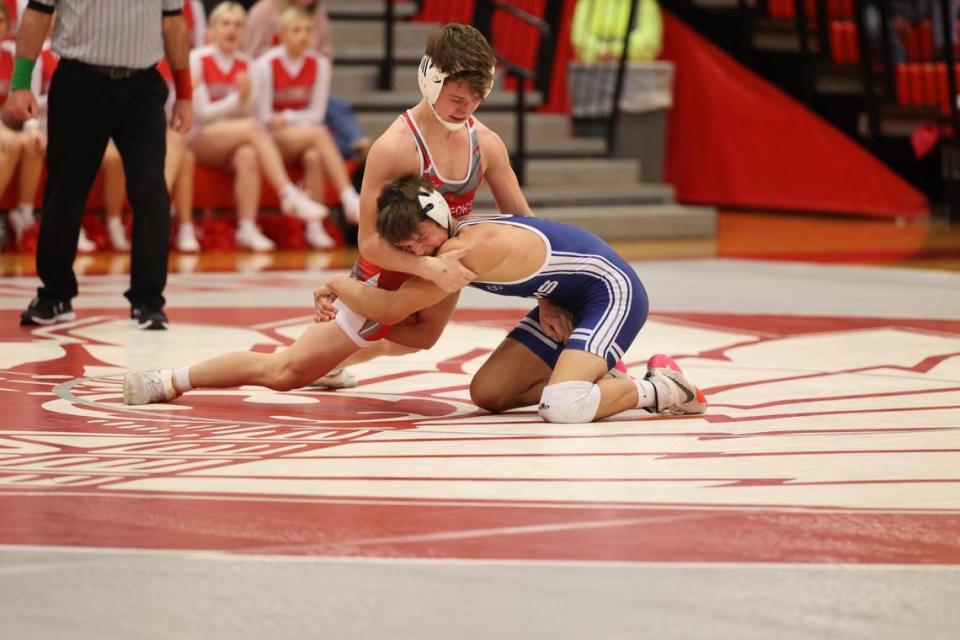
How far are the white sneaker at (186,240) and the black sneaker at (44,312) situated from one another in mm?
2784

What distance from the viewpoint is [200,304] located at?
Result: 5.86 meters

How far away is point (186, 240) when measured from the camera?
8.10m

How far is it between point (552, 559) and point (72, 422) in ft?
4.92

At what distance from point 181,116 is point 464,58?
2.01 metres

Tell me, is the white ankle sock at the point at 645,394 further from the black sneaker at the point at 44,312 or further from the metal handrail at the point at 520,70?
the metal handrail at the point at 520,70

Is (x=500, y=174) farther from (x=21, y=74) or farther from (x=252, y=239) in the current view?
(x=252, y=239)

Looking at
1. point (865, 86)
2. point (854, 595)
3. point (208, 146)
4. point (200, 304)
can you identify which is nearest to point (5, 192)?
point (208, 146)

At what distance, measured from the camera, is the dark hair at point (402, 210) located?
3461 mm

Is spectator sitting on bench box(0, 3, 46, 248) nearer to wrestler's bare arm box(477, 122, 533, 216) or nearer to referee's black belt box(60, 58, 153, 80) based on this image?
referee's black belt box(60, 58, 153, 80)

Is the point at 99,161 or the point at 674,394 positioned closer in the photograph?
the point at 674,394

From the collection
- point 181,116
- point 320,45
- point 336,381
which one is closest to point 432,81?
point 336,381

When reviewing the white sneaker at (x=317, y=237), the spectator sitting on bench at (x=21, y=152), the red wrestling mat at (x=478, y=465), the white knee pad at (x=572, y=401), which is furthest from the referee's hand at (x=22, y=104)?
the white sneaker at (x=317, y=237)

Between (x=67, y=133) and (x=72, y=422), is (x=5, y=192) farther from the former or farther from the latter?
(x=72, y=422)

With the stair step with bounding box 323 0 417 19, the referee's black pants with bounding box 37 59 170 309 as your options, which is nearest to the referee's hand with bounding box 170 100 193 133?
the referee's black pants with bounding box 37 59 170 309
